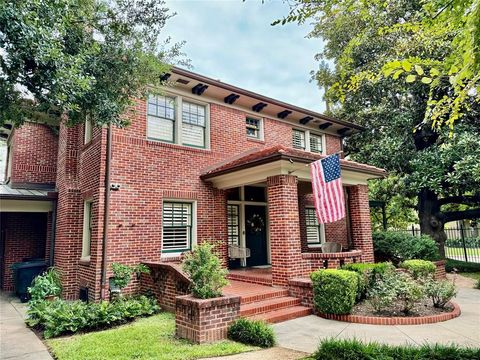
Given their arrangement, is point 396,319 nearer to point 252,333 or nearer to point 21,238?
point 252,333

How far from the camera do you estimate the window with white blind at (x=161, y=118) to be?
976 centimetres

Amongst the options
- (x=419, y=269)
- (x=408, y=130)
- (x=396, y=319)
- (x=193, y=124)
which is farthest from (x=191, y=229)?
(x=408, y=130)

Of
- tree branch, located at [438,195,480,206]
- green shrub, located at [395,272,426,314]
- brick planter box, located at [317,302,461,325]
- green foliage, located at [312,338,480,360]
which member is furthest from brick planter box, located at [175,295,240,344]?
tree branch, located at [438,195,480,206]

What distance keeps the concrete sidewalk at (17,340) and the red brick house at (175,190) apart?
154cm

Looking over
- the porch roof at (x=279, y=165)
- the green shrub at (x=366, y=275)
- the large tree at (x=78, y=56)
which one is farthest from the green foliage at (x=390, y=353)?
the large tree at (x=78, y=56)

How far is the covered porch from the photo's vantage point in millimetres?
8320

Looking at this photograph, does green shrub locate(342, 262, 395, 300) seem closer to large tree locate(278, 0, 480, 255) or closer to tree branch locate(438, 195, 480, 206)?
large tree locate(278, 0, 480, 255)

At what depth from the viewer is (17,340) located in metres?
6.14

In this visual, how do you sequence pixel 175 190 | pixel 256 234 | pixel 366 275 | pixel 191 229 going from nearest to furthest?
pixel 366 275 < pixel 175 190 < pixel 191 229 < pixel 256 234

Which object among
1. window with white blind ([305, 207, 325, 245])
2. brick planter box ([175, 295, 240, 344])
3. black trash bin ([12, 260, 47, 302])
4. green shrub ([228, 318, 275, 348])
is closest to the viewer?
green shrub ([228, 318, 275, 348])

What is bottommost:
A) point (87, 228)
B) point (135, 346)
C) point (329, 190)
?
point (135, 346)

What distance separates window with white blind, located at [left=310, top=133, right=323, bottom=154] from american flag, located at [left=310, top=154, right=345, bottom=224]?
7.02 m

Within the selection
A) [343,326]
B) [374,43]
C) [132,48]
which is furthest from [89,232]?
[374,43]

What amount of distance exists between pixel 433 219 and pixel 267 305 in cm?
1126
